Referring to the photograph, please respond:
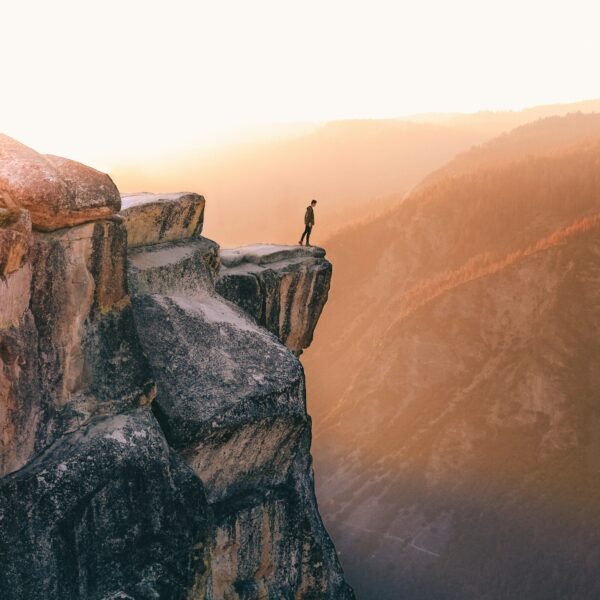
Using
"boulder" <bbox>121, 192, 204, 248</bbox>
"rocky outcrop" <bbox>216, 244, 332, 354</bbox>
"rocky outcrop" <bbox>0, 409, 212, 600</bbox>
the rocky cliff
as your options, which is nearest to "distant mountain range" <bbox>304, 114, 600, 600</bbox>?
"rocky outcrop" <bbox>216, 244, 332, 354</bbox>

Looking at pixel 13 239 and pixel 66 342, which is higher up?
pixel 13 239

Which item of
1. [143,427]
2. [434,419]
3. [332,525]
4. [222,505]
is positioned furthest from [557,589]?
[143,427]

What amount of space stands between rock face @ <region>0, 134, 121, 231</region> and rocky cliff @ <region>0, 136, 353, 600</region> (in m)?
0.03

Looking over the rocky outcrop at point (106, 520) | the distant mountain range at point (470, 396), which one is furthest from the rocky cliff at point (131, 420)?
the distant mountain range at point (470, 396)

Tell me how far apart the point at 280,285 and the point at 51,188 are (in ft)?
36.2

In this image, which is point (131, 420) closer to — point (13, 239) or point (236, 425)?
point (236, 425)

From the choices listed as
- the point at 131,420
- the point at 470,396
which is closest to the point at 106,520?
the point at 131,420

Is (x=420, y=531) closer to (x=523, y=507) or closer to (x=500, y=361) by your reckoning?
(x=523, y=507)

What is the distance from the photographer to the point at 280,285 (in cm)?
2436

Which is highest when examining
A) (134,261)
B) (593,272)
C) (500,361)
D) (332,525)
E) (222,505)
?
(134,261)

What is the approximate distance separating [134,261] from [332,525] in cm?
3763

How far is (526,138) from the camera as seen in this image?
145m

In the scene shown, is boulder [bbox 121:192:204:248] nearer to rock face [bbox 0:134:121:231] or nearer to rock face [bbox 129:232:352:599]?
rock face [bbox 129:232:352:599]

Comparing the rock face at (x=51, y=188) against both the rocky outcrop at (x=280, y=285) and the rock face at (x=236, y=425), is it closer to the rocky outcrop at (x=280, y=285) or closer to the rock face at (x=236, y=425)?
the rock face at (x=236, y=425)
